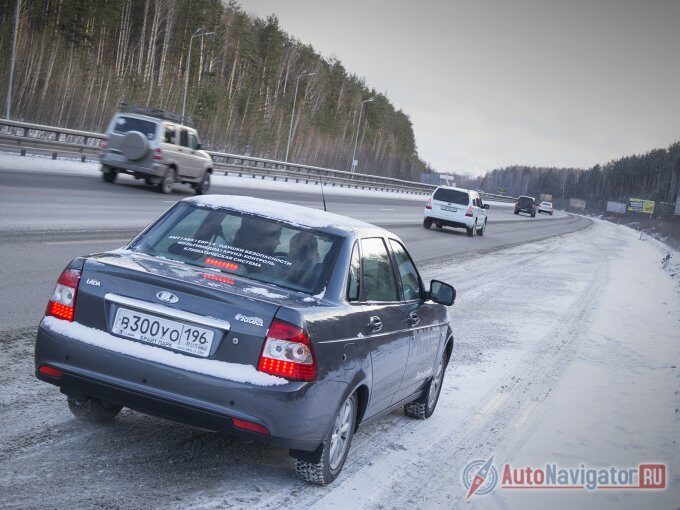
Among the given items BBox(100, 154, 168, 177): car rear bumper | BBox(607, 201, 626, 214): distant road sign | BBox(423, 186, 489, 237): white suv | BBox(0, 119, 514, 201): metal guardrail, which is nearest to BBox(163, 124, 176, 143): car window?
BBox(100, 154, 168, 177): car rear bumper

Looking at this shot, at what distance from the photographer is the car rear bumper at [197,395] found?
14.0 ft

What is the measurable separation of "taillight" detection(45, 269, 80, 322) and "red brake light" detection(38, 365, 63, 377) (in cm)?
27

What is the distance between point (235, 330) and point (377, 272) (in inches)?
60.8

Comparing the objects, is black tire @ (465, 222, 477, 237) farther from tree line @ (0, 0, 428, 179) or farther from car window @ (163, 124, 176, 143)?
tree line @ (0, 0, 428, 179)

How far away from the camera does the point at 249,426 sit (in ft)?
14.1

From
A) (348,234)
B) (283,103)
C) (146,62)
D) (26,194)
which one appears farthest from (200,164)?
(283,103)

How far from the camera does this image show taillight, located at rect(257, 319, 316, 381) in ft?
14.0

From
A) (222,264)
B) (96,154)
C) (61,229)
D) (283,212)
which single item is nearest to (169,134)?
(96,154)

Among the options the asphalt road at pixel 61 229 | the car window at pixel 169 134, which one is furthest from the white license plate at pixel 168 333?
the car window at pixel 169 134

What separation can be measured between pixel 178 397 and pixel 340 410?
933 mm

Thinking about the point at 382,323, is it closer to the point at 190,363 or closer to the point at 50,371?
the point at 190,363

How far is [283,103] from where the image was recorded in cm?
10431

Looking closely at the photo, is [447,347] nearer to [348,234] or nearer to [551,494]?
[551,494]

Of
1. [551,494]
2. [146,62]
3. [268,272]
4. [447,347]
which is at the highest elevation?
[146,62]
